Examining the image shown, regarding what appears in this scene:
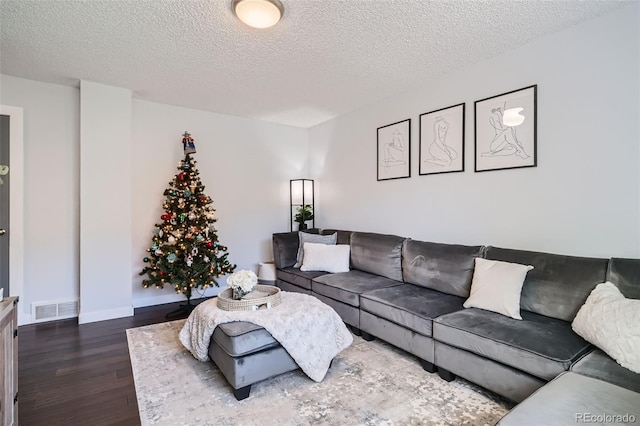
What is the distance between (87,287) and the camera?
3.61 meters

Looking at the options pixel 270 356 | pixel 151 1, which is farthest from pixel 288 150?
pixel 270 356

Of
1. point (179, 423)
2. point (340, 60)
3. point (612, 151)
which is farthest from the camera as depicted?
point (340, 60)

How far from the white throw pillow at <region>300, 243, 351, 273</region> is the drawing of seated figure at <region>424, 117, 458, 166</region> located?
1.49 meters

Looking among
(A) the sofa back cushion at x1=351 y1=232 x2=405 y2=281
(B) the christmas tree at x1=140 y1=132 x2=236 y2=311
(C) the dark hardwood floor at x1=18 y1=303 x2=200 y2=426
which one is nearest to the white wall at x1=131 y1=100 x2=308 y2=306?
(B) the christmas tree at x1=140 y1=132 x2=236 y2=311

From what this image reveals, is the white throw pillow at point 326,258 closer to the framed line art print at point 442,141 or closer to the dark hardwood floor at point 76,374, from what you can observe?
the framed line art print at point 442,141

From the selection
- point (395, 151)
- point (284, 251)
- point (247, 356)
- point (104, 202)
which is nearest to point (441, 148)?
point (395, 151)

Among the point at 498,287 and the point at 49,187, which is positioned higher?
the point at 49,187

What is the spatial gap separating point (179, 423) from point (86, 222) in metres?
2.71

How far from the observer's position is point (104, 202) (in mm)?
3686

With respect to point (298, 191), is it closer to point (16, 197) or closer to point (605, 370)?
point (16, 197)

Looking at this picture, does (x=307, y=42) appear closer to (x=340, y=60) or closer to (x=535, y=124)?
(x=340, y=60)

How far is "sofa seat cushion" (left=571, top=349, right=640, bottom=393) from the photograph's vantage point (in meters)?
1.53

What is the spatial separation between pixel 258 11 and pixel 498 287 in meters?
2.61

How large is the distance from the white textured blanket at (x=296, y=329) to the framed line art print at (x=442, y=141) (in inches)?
79.2
